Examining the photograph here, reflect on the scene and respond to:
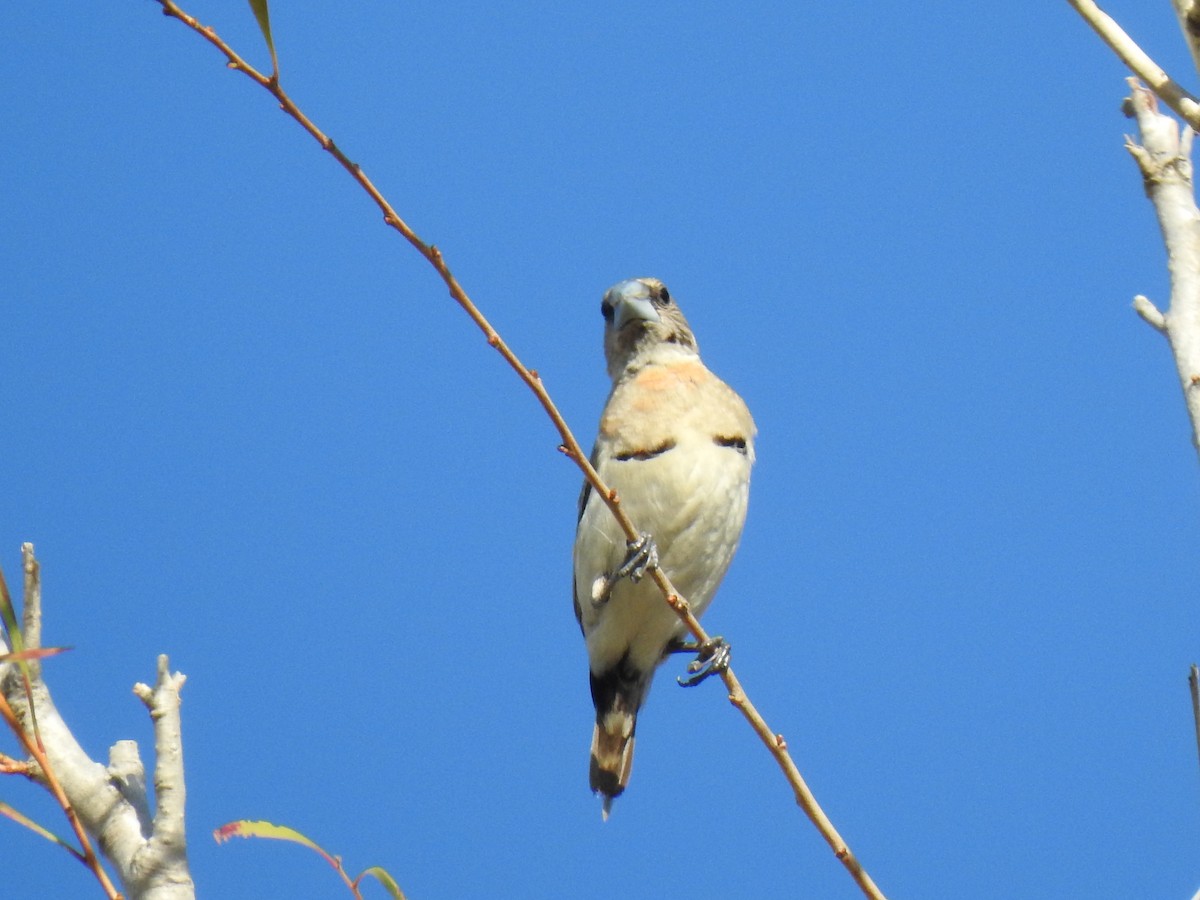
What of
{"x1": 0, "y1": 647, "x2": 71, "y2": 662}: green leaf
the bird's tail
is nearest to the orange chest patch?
the bird's tail

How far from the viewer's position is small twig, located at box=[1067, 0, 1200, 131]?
7.88ft

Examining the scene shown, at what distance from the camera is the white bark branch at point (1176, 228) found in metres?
2.63

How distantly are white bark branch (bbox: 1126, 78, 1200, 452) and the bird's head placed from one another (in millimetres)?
3178

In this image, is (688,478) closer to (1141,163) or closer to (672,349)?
(672,349)

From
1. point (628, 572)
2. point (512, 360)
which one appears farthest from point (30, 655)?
point (628, 572)

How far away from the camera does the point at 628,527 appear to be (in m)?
3.18

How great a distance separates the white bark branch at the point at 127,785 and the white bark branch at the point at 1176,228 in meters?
1.96

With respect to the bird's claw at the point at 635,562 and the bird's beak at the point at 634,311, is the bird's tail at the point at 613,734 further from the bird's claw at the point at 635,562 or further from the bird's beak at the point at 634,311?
the bird's beak at the point at 634,311

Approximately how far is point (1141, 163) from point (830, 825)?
161cm

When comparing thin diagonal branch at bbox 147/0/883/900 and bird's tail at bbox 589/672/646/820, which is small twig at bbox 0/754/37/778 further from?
bird's tail at bbox 589/672/646/820

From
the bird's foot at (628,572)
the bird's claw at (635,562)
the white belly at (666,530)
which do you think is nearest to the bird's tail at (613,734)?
the white belly at (666,530)

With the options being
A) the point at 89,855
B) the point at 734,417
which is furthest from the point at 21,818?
the point at 734,417

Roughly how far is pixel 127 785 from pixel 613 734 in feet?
10.3

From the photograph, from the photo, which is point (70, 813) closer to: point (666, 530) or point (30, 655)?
point (30, 655)
